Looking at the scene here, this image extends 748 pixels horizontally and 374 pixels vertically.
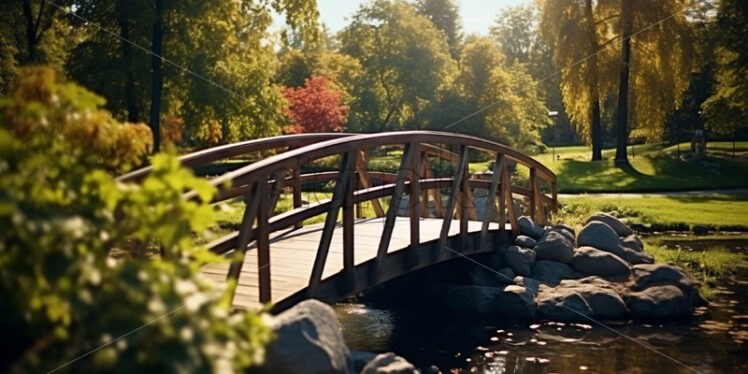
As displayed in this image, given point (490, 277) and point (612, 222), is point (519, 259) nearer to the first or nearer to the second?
point (490, 277)

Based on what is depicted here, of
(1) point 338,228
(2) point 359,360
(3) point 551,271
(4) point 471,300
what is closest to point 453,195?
(4) point 471,300

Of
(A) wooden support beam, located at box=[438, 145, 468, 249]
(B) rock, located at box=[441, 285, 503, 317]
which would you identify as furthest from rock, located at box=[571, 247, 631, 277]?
(A) wooden support beam, located at box=[438, 145, 468, 249]

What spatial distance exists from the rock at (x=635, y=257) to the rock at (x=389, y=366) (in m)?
7.54

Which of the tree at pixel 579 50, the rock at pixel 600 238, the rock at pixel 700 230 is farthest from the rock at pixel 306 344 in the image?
the tree at pixel 579 50

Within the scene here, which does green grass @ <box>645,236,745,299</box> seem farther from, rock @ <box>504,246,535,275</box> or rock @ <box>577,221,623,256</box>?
rock @ <box>504,246,535,275</box>

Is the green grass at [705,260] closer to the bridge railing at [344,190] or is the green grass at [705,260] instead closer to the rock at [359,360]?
the bridge railing at [344,190]

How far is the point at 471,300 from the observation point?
11.1m

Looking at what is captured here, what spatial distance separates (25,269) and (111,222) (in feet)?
1.27

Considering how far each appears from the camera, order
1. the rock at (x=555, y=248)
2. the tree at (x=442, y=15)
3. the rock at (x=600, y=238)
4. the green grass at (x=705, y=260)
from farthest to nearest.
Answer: the tree at (x=442, y=15) → the rock at (x=600, y=238) → the green grass at (x=705, y=260) → the rock at (x=555, y=248)

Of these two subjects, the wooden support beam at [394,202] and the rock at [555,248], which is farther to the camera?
the rock at [555,248]

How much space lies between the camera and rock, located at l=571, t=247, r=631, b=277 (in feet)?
39.9

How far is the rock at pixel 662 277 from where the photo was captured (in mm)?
11245

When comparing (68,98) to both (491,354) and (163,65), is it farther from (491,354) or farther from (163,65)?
(163,65)

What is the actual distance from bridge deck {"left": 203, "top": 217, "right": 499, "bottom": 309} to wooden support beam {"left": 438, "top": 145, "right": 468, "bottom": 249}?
136 millimetres
